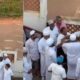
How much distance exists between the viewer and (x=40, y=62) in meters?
2.00

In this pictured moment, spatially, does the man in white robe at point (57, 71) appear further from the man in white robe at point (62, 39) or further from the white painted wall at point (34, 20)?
the white painted wall at point (34, 20)

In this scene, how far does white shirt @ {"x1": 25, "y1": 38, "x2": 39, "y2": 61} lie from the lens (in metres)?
1.97

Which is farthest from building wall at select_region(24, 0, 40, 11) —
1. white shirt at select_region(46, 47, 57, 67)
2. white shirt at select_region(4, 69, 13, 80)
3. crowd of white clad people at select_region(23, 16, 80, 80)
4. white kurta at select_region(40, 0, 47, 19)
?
white shirt at select_region(4, 69, 13, 80)

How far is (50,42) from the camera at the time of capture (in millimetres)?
1960

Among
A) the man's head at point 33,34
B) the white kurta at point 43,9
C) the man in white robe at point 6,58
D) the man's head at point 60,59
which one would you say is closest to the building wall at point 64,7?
the white kurta at point 43,9

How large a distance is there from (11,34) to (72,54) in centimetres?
37

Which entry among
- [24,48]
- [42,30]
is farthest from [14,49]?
[42,30]

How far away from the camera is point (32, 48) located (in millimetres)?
1996

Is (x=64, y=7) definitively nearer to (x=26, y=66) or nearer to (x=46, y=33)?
(x=46, y=33)

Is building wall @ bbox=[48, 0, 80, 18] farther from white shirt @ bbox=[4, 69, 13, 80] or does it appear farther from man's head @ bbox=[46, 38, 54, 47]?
white shirt @ bbox=[4, 69, 13, 80]

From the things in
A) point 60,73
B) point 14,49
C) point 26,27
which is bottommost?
point 60,73

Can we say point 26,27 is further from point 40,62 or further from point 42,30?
point 40,62

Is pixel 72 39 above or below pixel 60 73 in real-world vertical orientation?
above

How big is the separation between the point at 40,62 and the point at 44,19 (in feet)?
0.88
